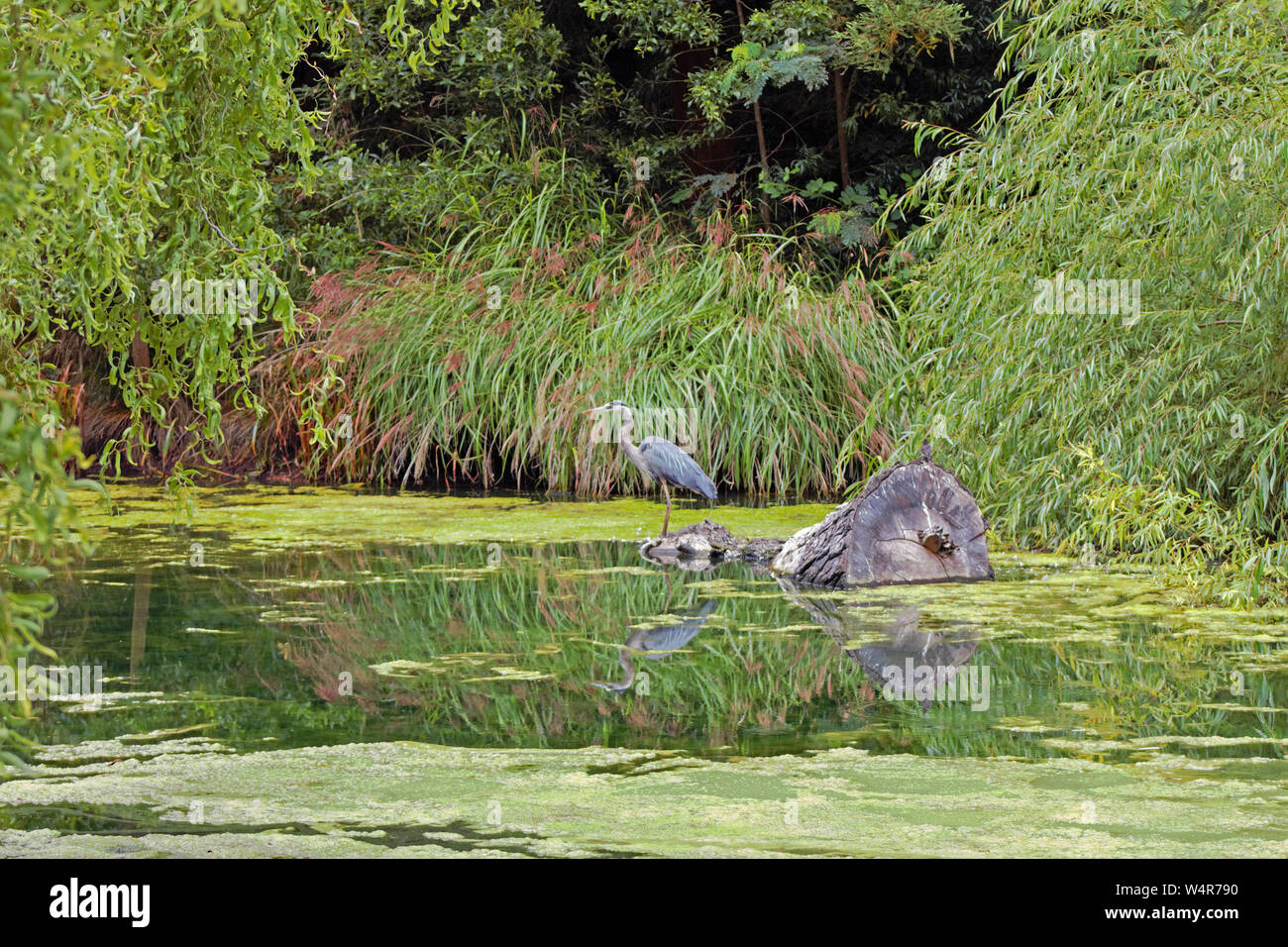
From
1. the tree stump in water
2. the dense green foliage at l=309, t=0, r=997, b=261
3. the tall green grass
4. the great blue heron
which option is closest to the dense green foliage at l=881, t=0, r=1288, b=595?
the tree stump in water

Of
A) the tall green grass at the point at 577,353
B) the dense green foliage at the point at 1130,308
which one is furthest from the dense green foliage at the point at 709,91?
the dense green foliage at the point at 1130,308

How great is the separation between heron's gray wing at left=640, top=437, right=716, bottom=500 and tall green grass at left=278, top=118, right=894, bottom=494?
1.17 meters

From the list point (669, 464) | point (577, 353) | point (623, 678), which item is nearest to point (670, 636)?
point (623, 678)

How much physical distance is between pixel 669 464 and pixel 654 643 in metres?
2.48

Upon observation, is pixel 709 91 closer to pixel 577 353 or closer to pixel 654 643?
pixel 577 353

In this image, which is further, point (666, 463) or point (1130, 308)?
point (666, 463)

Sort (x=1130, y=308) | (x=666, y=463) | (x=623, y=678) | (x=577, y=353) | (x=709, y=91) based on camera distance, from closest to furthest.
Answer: (x=623, y=678) < (x=1130, y=308) < (x=666, y=463) < (x=577, y=353) < (x=709, y=91)

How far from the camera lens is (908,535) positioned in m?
6.03

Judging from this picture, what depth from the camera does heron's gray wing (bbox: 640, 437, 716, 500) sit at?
7.33m

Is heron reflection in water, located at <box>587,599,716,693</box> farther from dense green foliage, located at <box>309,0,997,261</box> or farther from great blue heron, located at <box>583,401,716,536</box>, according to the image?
dense green foliage, located at <box>309,0,997,261</box>

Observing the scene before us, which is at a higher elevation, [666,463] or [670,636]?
[666,463]

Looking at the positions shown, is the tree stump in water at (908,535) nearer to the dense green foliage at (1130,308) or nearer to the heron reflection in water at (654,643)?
the dense green foliage at (1130,308)

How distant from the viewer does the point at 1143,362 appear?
19.0ft
